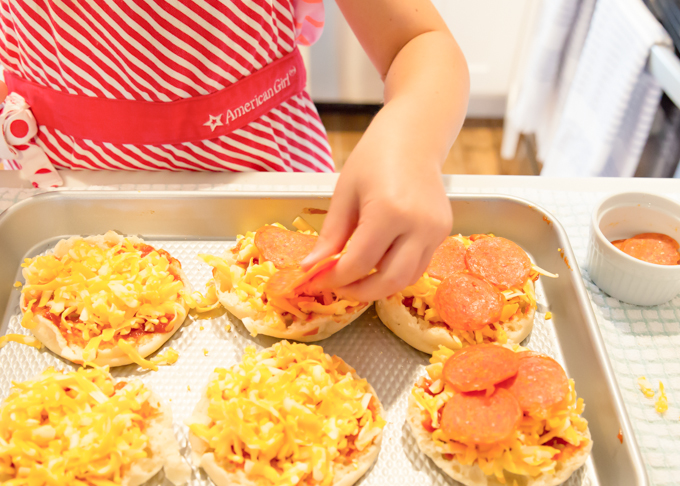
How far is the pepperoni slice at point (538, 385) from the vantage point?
42.9 inches

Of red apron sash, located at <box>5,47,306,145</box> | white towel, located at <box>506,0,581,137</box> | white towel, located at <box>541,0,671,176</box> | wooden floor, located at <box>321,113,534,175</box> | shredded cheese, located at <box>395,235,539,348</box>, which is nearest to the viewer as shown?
shredded cheese, located at <box>395,235,539,348</box>

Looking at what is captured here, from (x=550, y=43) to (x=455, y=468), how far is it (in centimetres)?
245

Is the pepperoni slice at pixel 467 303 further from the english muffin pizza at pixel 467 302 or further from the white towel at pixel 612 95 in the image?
the white towel at pixel 612 95

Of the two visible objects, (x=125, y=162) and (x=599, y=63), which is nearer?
(x=125, y=162)

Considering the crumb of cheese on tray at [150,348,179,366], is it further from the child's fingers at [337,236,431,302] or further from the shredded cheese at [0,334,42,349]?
the child's fingers at [337,236,431,302]

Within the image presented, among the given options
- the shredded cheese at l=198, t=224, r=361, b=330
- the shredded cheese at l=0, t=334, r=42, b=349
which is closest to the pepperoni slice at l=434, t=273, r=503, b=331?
the shredded cheese at l=198, t=224, r=361, b=330

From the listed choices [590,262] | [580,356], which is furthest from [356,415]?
[590,262]

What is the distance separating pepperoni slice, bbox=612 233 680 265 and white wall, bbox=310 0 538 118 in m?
2.39

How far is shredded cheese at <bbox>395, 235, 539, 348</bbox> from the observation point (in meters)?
1.30

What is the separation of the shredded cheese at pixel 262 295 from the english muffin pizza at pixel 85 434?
31cm

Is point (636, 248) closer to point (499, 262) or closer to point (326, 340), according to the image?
point (499, 262)

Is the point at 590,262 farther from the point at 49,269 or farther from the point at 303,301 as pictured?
the point at 49,269

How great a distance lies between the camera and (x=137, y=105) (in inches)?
57.5

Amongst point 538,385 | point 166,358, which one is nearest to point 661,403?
point 538,385
